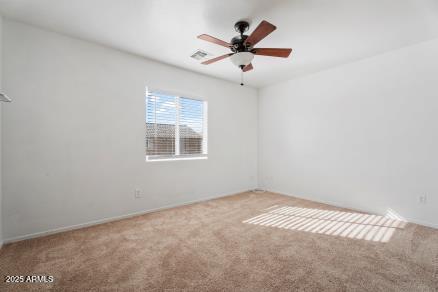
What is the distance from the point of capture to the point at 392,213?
3.12 meters

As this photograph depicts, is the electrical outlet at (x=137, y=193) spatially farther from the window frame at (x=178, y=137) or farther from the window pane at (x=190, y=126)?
the window pane at (x=190, y=126)

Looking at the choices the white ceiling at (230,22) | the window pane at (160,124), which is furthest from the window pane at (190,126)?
the white ceiling at (230,22)

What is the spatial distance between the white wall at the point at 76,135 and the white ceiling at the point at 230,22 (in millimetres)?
307

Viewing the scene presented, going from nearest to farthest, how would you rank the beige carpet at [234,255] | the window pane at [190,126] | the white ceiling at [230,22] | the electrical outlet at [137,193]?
the beige carpet at [234,255] → the white ceiling at [230,22] → the electrical outlet at [137,193] → the window pane at [190,126]

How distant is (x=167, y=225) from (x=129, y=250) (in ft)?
2.33

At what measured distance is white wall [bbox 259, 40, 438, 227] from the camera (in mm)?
2836

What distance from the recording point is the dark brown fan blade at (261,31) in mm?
1821

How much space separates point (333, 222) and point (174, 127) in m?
3.02

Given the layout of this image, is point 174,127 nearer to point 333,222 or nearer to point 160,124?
point 160,124

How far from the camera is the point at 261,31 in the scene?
1961 millimetres

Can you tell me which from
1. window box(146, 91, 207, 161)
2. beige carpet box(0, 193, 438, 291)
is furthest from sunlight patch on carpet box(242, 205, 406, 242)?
window box(146, 91, 207, 161)

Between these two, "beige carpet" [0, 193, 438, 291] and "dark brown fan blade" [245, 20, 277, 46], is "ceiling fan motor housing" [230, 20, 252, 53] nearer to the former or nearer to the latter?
"dark brown fan blade" [245, 20, 277, 46]

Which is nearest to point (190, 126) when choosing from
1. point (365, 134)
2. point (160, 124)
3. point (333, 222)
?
point (160, 124)

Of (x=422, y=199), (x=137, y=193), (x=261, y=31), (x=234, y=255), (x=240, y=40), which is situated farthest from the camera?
(x=137, y=193)
